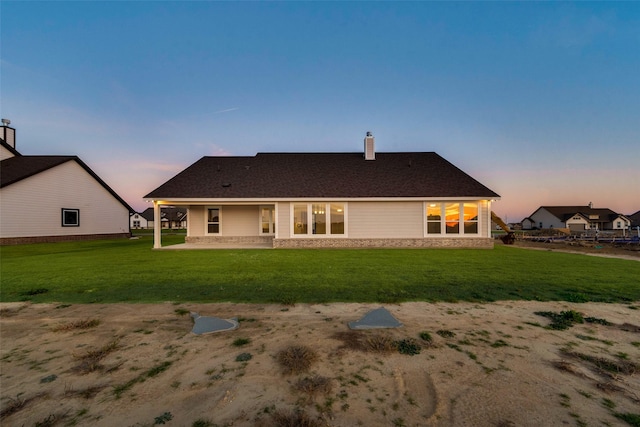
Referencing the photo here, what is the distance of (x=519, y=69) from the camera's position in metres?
17.0

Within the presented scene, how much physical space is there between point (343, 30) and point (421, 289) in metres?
16.8

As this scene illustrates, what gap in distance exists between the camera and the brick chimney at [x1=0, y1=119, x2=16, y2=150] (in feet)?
70.3

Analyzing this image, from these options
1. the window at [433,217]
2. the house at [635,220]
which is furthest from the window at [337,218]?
the house at [635,220]

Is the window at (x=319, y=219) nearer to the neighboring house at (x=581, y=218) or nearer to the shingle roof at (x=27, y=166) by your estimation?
the shingle roof at (x=27, y=166)

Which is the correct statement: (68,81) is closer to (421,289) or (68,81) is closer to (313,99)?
(313,99)

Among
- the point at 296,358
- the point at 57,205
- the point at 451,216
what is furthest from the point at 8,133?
the point at 451,216

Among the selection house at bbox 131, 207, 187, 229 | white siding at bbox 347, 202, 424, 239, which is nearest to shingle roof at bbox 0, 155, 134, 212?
white siding at bbox 347, 202, 424, 239

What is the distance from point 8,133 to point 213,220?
69.2 ft

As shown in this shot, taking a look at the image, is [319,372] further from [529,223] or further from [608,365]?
[529,223]

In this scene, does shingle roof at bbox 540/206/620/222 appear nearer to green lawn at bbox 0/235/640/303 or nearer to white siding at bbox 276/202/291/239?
green lawn at bbox 0/235/640/303

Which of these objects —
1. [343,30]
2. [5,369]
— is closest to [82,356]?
[5,369]

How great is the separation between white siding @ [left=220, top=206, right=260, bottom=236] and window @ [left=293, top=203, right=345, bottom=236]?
12.0ft

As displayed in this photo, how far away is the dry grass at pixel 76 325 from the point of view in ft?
12.8

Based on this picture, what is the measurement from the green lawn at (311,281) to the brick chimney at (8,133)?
20.4m
